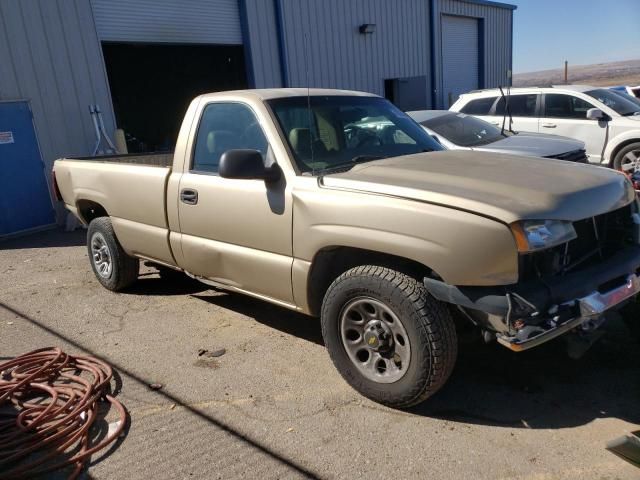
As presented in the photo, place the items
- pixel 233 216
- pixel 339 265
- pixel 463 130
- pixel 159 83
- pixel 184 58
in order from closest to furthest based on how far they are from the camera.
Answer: pixel 339 265
pixel 233 216
pixel 463 130
pixel 184 58
pixel 159 83

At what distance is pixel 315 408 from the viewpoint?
133 inches

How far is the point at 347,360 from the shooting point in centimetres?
342

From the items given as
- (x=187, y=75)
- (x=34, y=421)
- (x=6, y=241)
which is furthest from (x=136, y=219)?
(x=187, y=75)

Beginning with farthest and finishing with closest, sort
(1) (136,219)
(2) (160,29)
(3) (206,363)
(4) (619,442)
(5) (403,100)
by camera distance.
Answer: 1. (5) (403,100)
2. (2) (160,29)
3. (1) (136,219)
4. (3) (206,363)
5. (4) (619,442)

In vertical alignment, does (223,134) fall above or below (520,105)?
above

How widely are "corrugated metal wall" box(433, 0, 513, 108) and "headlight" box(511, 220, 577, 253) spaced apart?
61.1ft

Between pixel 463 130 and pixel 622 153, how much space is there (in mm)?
3314

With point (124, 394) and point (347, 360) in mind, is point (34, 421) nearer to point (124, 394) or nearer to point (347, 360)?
point (124, 394)

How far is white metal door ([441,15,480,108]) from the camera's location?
20.9 m

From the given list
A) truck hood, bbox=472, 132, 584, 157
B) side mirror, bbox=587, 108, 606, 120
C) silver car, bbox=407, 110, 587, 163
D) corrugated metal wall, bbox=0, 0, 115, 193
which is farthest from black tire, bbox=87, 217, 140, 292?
side mirror, bbox=587, 108, 606, 120

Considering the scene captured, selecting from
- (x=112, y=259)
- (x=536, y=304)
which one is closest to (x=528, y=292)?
(x=536, y=304)

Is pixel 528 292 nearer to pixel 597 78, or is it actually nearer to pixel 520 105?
pixel 520 105

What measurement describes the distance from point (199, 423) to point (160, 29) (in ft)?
35.3

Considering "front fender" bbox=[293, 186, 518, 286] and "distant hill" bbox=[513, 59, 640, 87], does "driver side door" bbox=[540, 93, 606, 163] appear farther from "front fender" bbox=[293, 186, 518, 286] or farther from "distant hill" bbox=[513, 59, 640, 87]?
"front fender" bbox=[293, 186, 518, 286]
